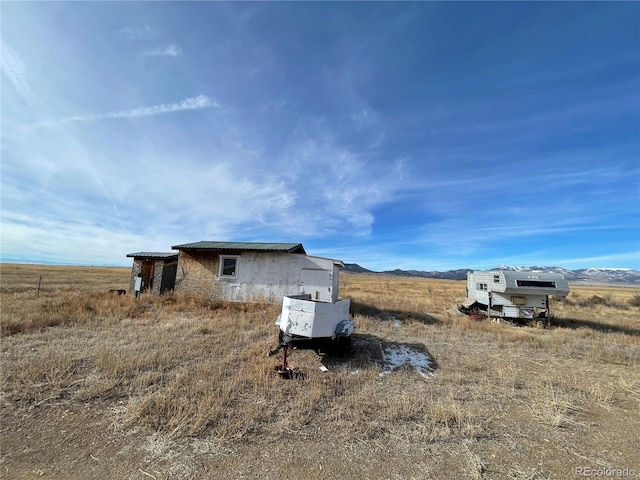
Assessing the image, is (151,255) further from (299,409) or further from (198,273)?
(299,409)

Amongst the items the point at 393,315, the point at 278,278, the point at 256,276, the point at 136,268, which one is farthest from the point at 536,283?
the point at 136,268

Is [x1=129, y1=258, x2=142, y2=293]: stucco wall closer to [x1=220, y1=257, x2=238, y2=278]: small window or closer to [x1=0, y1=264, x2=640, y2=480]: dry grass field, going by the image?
[x1=220, y1=257, x2=238, y2=278]: small window

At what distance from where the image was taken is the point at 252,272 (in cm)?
1546

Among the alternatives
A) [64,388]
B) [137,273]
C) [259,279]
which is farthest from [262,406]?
[137,273]

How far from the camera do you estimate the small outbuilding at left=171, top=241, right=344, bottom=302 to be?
48.4 ft

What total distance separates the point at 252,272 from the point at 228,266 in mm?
1470

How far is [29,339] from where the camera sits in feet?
26.1

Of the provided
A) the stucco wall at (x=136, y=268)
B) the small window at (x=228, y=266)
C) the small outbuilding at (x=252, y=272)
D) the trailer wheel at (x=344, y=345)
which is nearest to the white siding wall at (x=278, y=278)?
the small outbuilding at (x=252, y=272)

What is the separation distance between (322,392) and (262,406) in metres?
1.18

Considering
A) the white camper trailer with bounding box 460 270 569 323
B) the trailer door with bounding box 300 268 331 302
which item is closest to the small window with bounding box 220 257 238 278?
the trailer door with bounding box 300 268 331 302

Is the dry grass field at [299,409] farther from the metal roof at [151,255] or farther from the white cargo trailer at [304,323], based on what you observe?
the metal roof at [151,255]

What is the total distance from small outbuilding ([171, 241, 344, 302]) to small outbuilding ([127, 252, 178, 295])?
128cm

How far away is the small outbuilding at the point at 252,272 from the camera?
14742 millimetres

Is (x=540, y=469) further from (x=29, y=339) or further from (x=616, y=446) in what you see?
(x=29, y=339)
